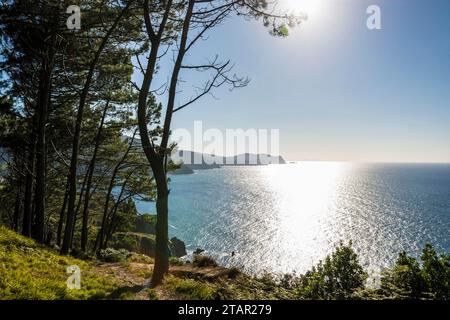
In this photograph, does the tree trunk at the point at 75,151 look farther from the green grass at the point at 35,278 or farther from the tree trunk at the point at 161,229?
the tree trunk at the point at 161,229

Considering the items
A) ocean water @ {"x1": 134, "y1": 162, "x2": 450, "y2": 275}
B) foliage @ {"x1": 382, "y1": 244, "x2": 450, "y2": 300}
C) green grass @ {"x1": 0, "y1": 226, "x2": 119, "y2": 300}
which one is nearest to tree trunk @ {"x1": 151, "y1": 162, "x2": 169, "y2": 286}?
green grass @ {"x1": 0, "y1": 226, "x2": 119, "y2": 300}

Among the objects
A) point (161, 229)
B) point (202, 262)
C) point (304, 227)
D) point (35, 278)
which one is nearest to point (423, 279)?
point (161, 229)

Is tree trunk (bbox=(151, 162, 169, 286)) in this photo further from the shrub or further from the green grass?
the shrub

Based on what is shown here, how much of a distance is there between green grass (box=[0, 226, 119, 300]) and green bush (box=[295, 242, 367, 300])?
17.0 ft

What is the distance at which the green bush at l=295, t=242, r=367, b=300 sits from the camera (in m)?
8.15

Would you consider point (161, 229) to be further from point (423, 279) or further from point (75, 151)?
point (423, 279)

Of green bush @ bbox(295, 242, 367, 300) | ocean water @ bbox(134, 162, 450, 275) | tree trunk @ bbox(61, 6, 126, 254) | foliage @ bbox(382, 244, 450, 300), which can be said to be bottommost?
ocean water @ bbox(134, 162, 450, 275)

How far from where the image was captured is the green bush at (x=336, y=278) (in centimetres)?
815

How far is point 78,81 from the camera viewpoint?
15.8 meters
